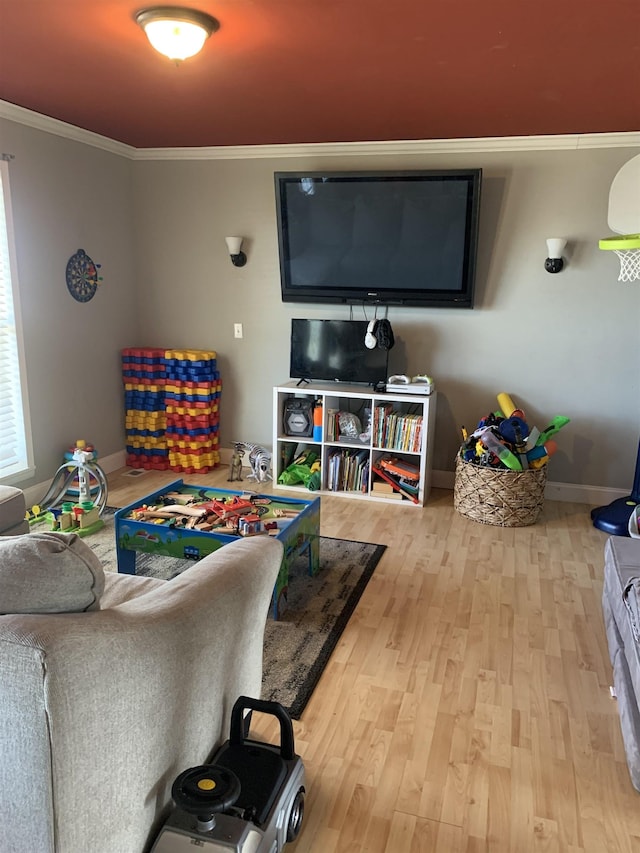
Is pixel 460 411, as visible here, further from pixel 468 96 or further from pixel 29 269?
pixel 29 269

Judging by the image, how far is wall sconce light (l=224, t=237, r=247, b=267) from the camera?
4.50 metres

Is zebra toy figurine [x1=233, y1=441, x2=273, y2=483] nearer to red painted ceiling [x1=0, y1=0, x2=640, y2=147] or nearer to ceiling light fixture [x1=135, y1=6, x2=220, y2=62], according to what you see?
red painted ceiling [x1=0, y1=0, x2=640, y2=147]

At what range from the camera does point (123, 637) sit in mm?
1196

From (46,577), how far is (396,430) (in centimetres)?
310

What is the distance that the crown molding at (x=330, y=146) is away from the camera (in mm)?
3756

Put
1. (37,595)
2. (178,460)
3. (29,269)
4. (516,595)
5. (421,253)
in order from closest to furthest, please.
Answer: (37,595), (516,595), (29,269), (421,253), (178,460)

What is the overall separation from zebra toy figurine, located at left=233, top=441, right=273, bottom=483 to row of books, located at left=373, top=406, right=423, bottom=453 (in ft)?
2.84

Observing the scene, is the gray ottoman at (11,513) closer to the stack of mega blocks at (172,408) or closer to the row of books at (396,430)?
the stack of mega blocks at (172,408)

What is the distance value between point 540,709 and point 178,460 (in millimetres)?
3238

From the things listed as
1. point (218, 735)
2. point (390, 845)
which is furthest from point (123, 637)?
point (390, 845)

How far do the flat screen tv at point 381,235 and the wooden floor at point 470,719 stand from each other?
1814 mm

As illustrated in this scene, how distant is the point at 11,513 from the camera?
280 centimetres

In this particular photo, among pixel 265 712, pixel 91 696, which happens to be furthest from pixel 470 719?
pixel 91 696

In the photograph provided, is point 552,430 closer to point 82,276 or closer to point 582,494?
point 582,494
